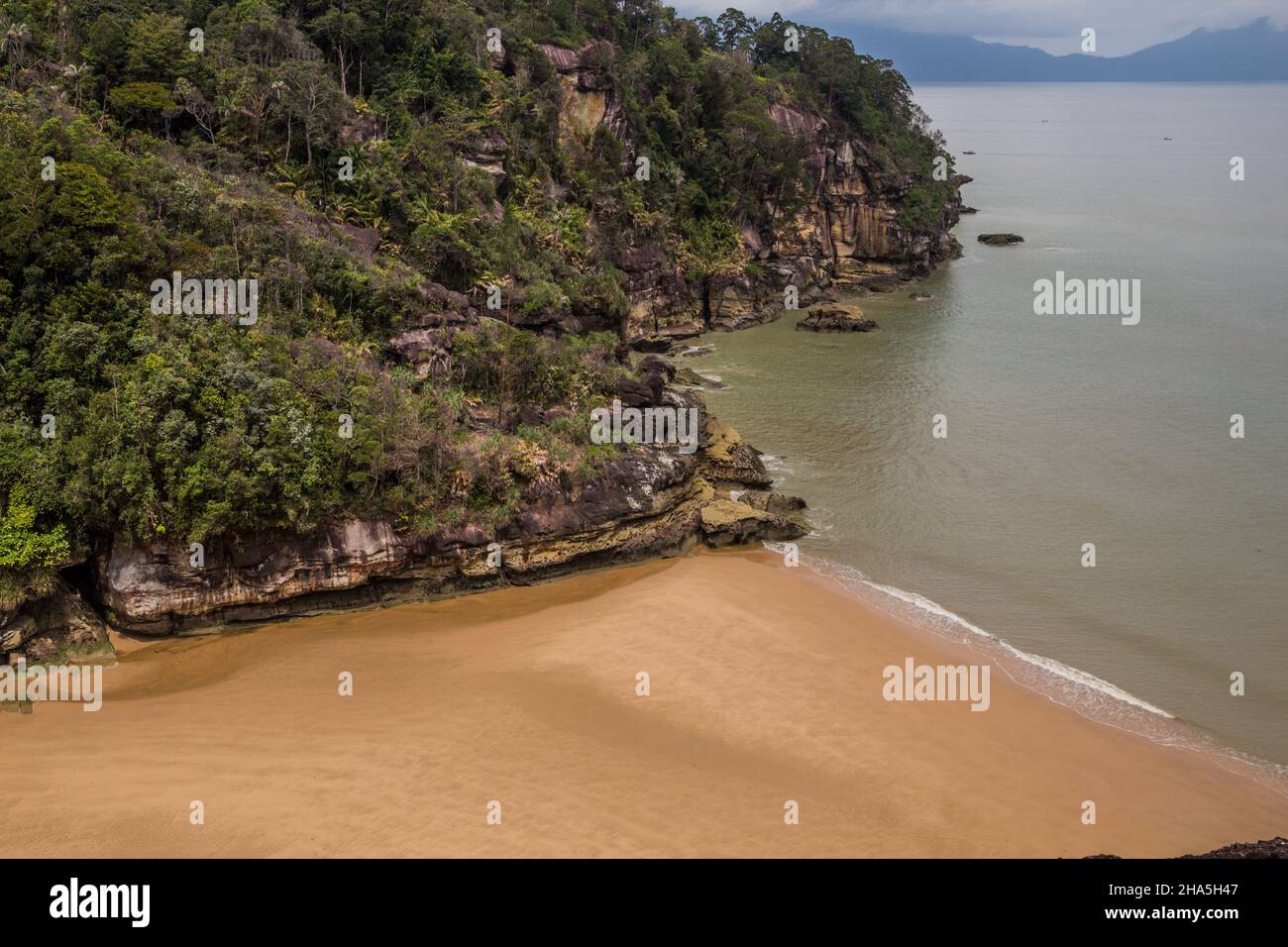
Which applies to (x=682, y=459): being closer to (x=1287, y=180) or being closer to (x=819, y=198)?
(x=819, y=198)

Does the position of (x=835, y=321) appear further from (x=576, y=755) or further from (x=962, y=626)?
(x=576, y=755)

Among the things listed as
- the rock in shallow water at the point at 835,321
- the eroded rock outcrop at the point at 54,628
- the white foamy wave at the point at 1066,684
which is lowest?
the white foamy wave at the point at 1066,684

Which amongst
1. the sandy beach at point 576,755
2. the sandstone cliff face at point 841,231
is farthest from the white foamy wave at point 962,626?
the sandstone cliff face at point 841,231

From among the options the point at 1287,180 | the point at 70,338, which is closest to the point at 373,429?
the point at 70,338

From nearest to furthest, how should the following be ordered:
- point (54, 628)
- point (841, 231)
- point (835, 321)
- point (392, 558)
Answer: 1. point (54, 628)
2. point (392, 558)
3. point (835, 321)
4. point (841, 231)

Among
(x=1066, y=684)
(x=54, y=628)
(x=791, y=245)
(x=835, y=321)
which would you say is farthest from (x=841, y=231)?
(x=54, y=628)

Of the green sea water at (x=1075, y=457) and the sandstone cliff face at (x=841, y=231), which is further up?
the sandstone cliff face at (x=841, y=231)

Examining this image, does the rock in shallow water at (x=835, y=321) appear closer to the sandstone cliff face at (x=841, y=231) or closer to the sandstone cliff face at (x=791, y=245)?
the sandstone cliff face at (x=791, y=245)
